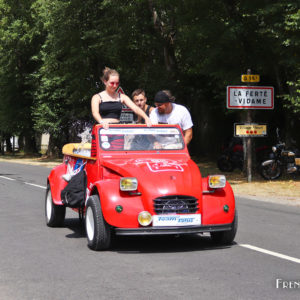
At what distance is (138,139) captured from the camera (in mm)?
8469

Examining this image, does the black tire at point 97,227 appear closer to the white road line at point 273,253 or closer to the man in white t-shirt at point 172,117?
the white road line at point 273,253

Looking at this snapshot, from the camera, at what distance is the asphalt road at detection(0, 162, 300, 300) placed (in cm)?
546

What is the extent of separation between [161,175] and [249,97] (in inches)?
490

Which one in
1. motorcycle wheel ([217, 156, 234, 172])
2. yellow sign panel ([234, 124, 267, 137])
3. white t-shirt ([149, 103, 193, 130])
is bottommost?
motorcycle wheel ([217, 156, 234, 172])

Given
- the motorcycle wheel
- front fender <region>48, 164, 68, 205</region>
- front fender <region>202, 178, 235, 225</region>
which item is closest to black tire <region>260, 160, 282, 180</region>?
the motorcycle wheel

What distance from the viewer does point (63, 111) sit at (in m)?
42.6

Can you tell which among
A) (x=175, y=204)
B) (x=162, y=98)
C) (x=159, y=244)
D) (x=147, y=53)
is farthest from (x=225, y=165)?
(x=175, y=204)

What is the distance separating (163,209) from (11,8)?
43432 mm

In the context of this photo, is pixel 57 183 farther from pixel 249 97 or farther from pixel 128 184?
pixel 249 97

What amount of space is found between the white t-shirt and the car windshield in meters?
0.42

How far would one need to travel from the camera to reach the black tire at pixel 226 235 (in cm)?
773

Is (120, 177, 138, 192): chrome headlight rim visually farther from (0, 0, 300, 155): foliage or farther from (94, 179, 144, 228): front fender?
(0, 0, 300, 155): foliage

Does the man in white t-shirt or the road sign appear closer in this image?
the man in white t-shirt

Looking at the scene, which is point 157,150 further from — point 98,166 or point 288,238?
point 288,238
